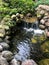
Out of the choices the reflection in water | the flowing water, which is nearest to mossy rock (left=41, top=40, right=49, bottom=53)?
the flowing water

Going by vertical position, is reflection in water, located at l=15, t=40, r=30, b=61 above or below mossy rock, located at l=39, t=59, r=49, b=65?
below

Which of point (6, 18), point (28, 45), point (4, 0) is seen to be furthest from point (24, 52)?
point (4, 0)

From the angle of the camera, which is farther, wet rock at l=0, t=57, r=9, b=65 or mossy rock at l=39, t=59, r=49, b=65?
mossy rock at l=39, t=59, r=49, b=65

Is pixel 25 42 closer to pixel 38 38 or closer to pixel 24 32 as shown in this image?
pixel 38 38

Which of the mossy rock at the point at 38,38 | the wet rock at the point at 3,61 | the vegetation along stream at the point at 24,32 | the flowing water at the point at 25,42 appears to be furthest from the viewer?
the mossy rock at the point at 38,38

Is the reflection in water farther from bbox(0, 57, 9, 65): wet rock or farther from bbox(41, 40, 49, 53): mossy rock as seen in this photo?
bbox(0, 57, 9, 65): wet rock

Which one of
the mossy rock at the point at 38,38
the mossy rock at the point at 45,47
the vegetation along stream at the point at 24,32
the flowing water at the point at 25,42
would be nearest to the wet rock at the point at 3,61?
the vegetation along stream at the point at 24,32

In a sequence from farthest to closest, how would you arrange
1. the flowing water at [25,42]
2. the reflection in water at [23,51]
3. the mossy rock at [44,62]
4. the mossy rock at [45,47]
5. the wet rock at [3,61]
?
1. the mossy rock at [45,47]
2. the flowing water at [25,42]
3. the reflection in water at [23,51]
4. the mossy rock at [44,62]
5. the wet rock at [3,61]

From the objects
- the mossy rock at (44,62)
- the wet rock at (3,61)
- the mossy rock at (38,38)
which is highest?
the wet rock at (3,61)

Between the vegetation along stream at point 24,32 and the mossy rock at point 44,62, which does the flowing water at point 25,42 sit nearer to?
the vegetation along stream at point 24,32

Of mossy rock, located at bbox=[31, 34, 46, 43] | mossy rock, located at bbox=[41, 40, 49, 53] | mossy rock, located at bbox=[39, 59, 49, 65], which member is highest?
mossy rock, located at bbox=[39, 59, 49, 65]

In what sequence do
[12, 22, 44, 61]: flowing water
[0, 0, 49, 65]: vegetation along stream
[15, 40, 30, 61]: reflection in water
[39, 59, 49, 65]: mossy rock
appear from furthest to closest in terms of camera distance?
→ 1. [12, 22, 44, 61]: flowing water
2. [15, 40, 30, 61]: reflection in water
3. [0, 0, 49, 65]: vegetation along stream
4. [39, 59, 49, 65]: mossy rock

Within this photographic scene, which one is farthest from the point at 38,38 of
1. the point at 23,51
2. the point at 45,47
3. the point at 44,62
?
the point at 44,62

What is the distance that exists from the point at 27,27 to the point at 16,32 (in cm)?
145
